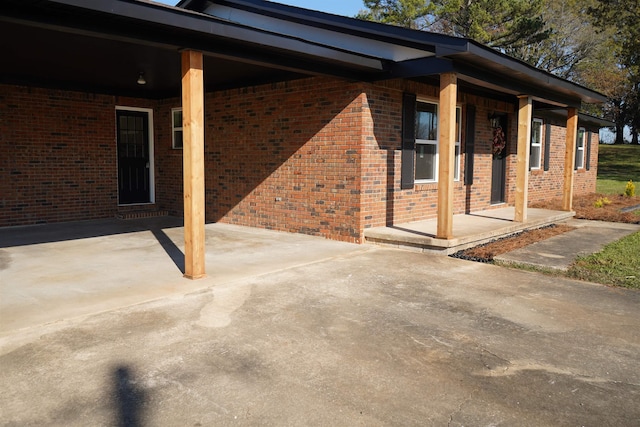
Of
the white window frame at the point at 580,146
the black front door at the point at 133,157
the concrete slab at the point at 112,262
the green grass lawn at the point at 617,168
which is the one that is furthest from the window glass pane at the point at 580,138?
the black front door at the point at 133,157

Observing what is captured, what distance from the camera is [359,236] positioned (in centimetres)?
791

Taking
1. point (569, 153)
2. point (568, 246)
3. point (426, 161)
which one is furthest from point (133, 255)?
point (569, 153)

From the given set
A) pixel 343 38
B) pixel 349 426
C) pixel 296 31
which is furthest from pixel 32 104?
pixel 349 426

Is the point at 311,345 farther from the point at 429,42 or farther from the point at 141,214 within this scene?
the point at 141,214

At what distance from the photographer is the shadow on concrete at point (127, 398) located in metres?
2.62

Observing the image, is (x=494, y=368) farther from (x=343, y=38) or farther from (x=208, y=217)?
(x=208, y=217)

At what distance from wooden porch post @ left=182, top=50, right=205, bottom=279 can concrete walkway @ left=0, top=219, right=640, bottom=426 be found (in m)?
0.34

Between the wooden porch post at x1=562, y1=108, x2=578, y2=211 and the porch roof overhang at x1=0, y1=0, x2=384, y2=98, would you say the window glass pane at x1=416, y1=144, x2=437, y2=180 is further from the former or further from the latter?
the wooden porch post at x1=562, y1=108, x2=578, y2=211

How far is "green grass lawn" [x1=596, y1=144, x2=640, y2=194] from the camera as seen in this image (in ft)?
69.4

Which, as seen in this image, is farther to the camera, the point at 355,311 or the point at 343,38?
the point at 343,38

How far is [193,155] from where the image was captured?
5352 mm

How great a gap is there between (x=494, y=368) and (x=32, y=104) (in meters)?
9.74

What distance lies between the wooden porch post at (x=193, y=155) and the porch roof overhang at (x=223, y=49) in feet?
0.98

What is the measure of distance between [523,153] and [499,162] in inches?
103
